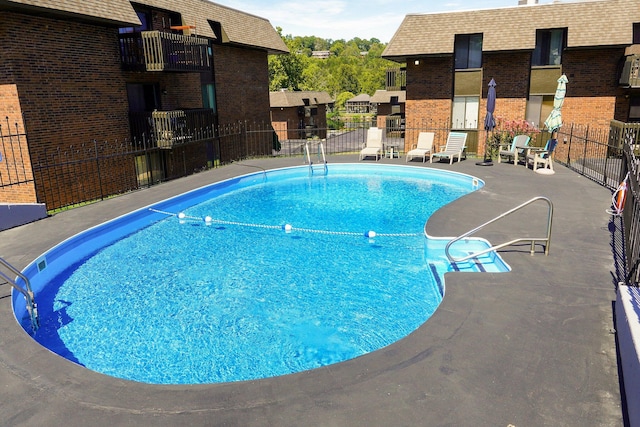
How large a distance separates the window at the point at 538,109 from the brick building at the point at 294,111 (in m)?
22.4

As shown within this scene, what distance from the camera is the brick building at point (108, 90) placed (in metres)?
12.6

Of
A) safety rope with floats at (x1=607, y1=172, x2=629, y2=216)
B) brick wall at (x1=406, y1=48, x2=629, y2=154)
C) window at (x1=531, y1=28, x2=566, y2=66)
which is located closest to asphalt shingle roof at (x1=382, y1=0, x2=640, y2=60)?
window at (x1=531, y1=28, x2=566, y2=66)

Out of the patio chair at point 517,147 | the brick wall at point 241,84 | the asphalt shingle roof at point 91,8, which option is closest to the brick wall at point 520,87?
the patio chair at point 517,147

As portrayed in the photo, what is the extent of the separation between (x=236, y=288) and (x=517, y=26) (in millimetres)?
17951

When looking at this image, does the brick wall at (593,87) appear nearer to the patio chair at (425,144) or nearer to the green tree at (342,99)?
the patio chair at (425,144)

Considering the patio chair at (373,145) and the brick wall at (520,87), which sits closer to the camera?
the brick wall at (520,87)

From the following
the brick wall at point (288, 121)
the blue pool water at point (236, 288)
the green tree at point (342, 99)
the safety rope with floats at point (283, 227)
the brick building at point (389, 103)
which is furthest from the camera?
the green tree at point (342, 99)

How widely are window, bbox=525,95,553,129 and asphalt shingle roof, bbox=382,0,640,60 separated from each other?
8.47ft

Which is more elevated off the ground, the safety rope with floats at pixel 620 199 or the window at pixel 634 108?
the window at pixel 634 108

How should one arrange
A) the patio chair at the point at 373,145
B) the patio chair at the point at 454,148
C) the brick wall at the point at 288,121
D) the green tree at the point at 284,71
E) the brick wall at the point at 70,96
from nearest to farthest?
1. the brick wall at the point at 70,96
2. the patio chair at the point at 454,148
3. the patio chair at the point at 373,145
4. the brick wall at the point at 288,121
5. the green tree at the point at 284,71

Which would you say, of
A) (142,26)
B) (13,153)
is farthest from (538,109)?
(13,153)

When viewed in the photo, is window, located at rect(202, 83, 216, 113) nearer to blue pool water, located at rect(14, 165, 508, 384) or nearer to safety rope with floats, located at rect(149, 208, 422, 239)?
blue pool water, located at rect(14, 165, 508, 384)

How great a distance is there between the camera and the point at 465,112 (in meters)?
21.6

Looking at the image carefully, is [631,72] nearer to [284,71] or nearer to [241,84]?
[241,84]
